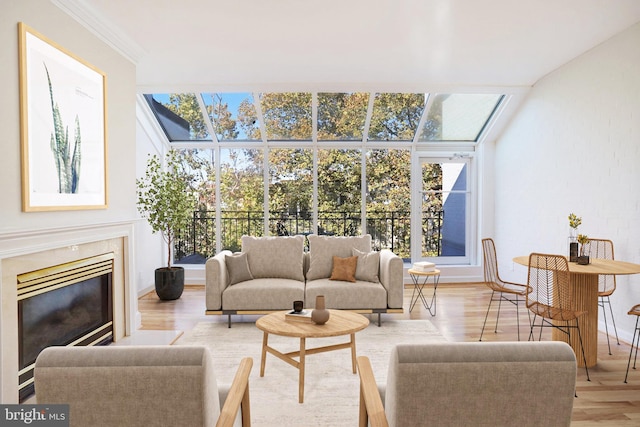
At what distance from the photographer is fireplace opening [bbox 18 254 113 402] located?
2.74 metres

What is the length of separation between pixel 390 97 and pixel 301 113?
1.33m

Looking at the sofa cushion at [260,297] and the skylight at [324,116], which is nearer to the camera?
the sofa cushion at [260,297]

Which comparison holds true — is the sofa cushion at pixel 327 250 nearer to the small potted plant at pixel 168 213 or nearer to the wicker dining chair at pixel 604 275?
the small potted plant at pixel 168 213

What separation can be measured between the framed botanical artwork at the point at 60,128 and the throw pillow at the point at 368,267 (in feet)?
8.82

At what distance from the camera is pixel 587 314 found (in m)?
→ 3.48

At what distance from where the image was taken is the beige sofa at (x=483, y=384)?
138cm

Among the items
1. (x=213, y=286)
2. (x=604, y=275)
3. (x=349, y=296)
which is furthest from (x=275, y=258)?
(x=604, y=275)

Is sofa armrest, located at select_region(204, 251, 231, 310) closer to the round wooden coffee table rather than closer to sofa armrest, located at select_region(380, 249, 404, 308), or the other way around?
the round wooden coffee table

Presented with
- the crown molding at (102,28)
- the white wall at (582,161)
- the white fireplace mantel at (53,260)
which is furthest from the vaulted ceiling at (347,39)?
the white fireplace mantel at (53,260)

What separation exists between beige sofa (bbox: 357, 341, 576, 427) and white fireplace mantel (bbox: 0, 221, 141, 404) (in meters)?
2.35

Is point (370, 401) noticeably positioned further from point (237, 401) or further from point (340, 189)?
point (340, 189)

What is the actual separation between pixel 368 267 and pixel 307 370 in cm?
172

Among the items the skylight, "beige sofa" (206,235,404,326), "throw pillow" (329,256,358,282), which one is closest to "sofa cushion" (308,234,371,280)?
"beige sofa" (206,235,404,326)

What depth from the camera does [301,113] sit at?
6.39m
